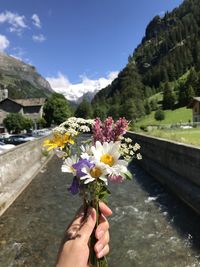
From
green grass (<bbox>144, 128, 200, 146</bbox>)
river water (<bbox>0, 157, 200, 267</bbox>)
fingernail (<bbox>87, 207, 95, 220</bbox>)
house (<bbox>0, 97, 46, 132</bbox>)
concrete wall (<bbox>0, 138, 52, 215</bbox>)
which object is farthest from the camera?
house (<bbox>0, 97, 46, 132</bbox>)

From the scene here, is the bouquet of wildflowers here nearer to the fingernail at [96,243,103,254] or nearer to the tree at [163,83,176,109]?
the fingernail at [96,243,103,254]

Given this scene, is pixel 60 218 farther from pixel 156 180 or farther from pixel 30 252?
pixel 156 180

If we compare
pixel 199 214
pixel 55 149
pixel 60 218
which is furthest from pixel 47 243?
pixel 55 149

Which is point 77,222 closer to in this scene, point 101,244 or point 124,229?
point 101,244

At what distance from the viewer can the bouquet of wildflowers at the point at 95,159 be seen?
2533 millimetres

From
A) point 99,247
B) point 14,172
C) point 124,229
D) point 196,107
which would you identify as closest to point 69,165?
point 99,247

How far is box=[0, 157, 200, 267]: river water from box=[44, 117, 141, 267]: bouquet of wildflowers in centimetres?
802

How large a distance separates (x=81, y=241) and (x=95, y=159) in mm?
586

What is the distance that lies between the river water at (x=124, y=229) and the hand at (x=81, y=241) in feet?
26.8

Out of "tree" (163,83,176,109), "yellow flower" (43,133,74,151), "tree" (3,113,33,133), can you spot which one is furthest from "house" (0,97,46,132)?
Answer: "yellow flower" (43,133,74,151)

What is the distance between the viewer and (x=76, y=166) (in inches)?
101

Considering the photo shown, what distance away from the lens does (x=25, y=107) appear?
390 feet

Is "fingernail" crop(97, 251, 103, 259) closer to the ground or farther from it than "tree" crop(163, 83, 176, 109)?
farther from it

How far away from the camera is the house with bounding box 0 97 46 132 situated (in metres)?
114
